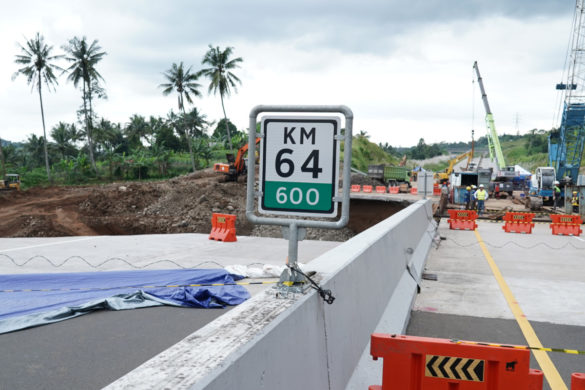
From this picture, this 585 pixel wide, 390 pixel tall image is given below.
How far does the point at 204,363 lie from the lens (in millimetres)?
2266

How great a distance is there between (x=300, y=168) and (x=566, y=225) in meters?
20.2

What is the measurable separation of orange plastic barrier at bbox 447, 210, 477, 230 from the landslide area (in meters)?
13.5

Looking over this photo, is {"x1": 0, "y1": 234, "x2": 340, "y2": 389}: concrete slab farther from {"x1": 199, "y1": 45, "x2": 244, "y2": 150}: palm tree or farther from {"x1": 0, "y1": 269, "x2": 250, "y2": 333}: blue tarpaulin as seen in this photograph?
{"x1": 199, "y1": 45, "x2": 244, "y2": 150}: palm tree

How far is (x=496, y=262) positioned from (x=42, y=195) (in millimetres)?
37316

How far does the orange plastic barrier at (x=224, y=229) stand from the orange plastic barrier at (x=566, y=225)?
1321cm

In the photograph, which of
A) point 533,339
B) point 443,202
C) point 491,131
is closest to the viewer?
point 533,339

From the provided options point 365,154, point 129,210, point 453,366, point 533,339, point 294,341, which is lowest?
point 129,210

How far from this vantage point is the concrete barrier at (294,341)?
2.18m

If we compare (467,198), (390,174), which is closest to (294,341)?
(467,198)

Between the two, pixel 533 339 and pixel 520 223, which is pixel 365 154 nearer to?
pixel 520 223

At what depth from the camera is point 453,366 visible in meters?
3.38

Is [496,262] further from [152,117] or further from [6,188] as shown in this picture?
[152,117]

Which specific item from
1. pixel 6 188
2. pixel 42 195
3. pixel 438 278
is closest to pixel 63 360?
pixel 438 278

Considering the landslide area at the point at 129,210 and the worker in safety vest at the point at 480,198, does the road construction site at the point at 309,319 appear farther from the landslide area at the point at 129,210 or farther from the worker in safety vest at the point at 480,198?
the landslide area at the point at 129,210
